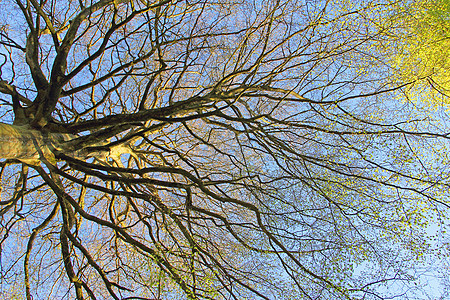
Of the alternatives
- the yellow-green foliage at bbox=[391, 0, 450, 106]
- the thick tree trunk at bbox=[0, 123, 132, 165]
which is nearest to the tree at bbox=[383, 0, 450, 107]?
the yellow-green foliage at bbox=[391, 0, 450, 106]

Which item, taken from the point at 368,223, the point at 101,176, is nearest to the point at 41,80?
the point at 101,176

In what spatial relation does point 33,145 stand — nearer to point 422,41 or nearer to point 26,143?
point 26,143

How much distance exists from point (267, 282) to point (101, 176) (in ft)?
8.44

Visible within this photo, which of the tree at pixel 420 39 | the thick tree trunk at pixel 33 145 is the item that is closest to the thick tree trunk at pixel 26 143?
the thick tree trunk at pixel 33 145

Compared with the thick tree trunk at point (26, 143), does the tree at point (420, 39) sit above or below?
above

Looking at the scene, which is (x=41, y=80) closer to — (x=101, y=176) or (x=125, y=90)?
(x=101, y=176)

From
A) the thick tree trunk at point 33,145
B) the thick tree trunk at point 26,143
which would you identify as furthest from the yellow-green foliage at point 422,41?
the thick tree trunk at point 26,143

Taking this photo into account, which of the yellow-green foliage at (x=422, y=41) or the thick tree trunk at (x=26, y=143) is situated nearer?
the thick tree trunk at (x=26, y=143)

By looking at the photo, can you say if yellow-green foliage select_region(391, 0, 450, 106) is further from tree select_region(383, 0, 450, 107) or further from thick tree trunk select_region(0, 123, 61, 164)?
thick tree trunk select_region(0, 123, 61, 164)

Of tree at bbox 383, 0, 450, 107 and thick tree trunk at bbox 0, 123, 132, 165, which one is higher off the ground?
tree at bbox 383, 0, 450, 107

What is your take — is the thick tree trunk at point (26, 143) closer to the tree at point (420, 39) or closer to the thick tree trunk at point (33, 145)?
the thick tree trunk at point (33, 145)

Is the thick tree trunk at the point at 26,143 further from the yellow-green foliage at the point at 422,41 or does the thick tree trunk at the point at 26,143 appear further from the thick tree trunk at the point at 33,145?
the yellow-green foliage at the point at 422,41

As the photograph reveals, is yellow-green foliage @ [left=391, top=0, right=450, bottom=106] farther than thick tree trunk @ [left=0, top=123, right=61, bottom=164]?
Yes

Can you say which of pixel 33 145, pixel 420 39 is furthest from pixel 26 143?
pixel 420 39
